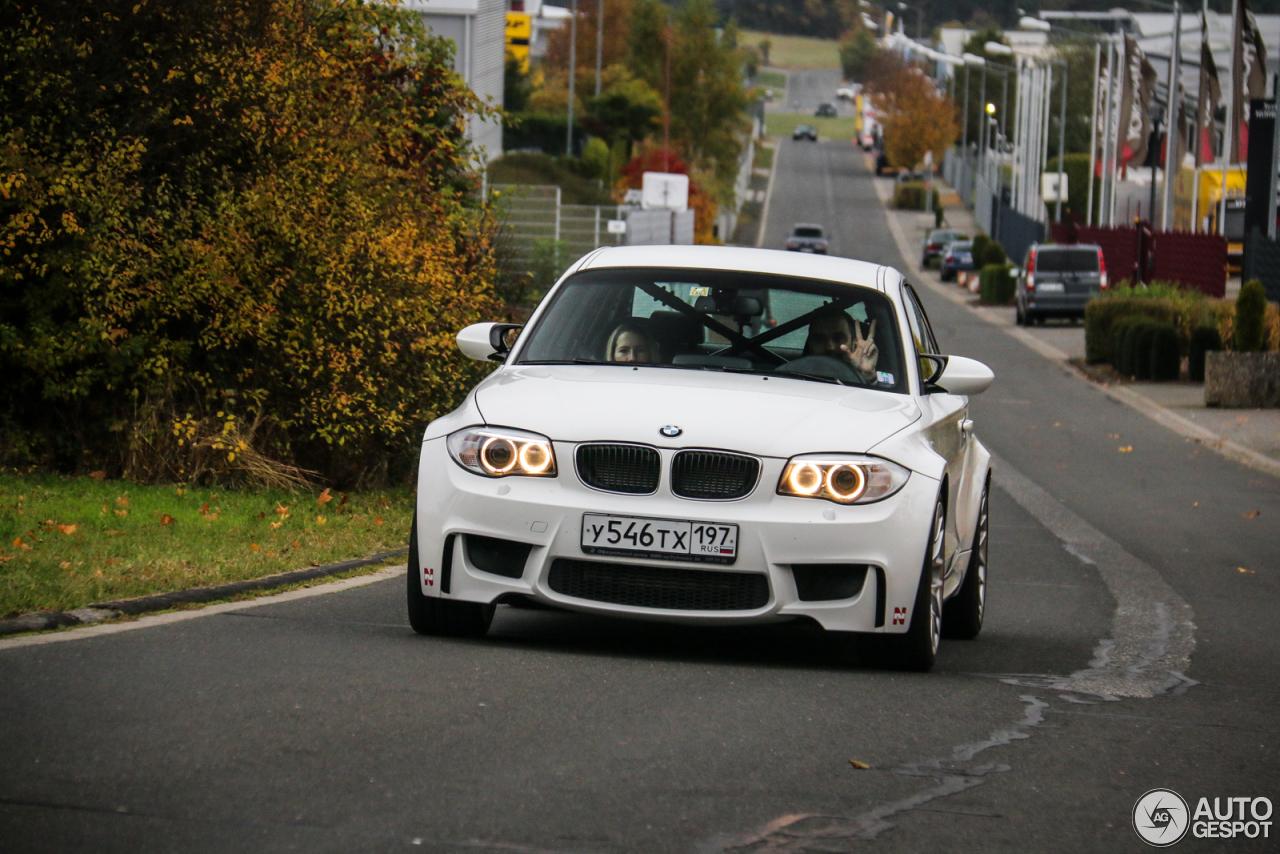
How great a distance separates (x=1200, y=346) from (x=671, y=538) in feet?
87.4

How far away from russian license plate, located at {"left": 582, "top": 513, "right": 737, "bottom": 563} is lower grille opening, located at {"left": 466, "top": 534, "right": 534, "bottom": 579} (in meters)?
0.36

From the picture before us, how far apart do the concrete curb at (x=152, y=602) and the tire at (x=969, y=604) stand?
321 centimetres

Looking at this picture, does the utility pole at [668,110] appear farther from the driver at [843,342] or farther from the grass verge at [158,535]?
the driver at [843,342]

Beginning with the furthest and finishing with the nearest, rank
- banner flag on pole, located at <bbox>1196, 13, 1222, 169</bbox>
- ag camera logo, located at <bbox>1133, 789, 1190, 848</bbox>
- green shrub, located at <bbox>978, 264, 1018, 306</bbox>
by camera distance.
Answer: green shrub, located at <bbox>978, 264, 1018, 306</bbox>
banner flag on pole, located at <bbox>1196, 13, 1222, 169</bbox>
ag camera logo, located at <bbox>1133, 789, 1190, 848</bbox>

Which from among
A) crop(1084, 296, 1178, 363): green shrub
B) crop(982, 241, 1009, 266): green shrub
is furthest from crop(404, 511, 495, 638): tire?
crop(982, 241, 1009, 266): green shrub

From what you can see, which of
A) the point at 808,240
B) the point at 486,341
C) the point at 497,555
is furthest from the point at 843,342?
the point at 808,240

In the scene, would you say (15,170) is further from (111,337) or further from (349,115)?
(349,115)

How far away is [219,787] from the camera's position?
15.8 feet

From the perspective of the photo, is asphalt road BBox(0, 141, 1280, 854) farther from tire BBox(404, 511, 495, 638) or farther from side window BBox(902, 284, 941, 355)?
side window BBox(902, 284, 941, 355)

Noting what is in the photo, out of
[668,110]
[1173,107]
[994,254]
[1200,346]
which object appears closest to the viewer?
[1200,346]

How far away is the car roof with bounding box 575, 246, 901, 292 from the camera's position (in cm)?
832

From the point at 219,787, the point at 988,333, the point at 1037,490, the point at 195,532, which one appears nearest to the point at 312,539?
the point at 195,532

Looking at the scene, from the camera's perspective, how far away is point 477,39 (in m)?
63.3

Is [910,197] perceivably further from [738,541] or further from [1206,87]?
[738,541]
